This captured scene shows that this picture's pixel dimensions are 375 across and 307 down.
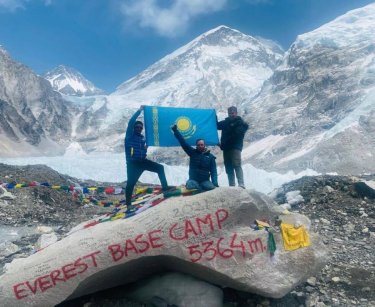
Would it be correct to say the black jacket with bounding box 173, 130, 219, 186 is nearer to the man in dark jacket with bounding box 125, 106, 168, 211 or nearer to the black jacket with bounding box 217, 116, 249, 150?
the man in dark jacket with bounding box 125, 106, 168, 211

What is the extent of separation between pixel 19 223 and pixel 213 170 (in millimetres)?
9746

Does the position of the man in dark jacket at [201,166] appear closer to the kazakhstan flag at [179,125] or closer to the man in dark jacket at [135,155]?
the man in dark jacket at [135,155]

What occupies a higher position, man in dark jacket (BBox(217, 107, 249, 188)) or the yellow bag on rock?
man in dark jacket (BBox(217, 107, 249, 188))

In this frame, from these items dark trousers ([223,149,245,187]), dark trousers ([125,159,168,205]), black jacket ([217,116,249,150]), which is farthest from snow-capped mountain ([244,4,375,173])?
dark trousers ([125,159,168,205])

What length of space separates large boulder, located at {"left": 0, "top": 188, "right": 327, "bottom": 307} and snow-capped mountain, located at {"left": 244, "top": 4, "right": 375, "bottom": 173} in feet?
255

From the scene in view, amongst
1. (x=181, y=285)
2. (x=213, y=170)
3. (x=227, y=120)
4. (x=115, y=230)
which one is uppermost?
(x=227, y=120)

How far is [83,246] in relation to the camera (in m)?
6.98

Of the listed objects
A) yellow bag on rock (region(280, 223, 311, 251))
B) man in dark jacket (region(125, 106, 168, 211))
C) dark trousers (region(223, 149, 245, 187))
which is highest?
man in dark jacket (region(125, 106, 168, 211))

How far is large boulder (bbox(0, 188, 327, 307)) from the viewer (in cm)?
673

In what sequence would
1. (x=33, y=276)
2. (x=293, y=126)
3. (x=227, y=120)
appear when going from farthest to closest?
(x=293, y=126) < (x=227, y=120) < (x=33, y=276)

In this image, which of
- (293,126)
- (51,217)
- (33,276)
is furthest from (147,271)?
(293,126)

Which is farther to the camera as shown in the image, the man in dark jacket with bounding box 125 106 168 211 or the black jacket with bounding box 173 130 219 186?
the man in dark jacket with bounding box 125 106 168 211

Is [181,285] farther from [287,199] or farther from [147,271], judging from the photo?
[287,199]

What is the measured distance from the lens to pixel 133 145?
893 centimetres
